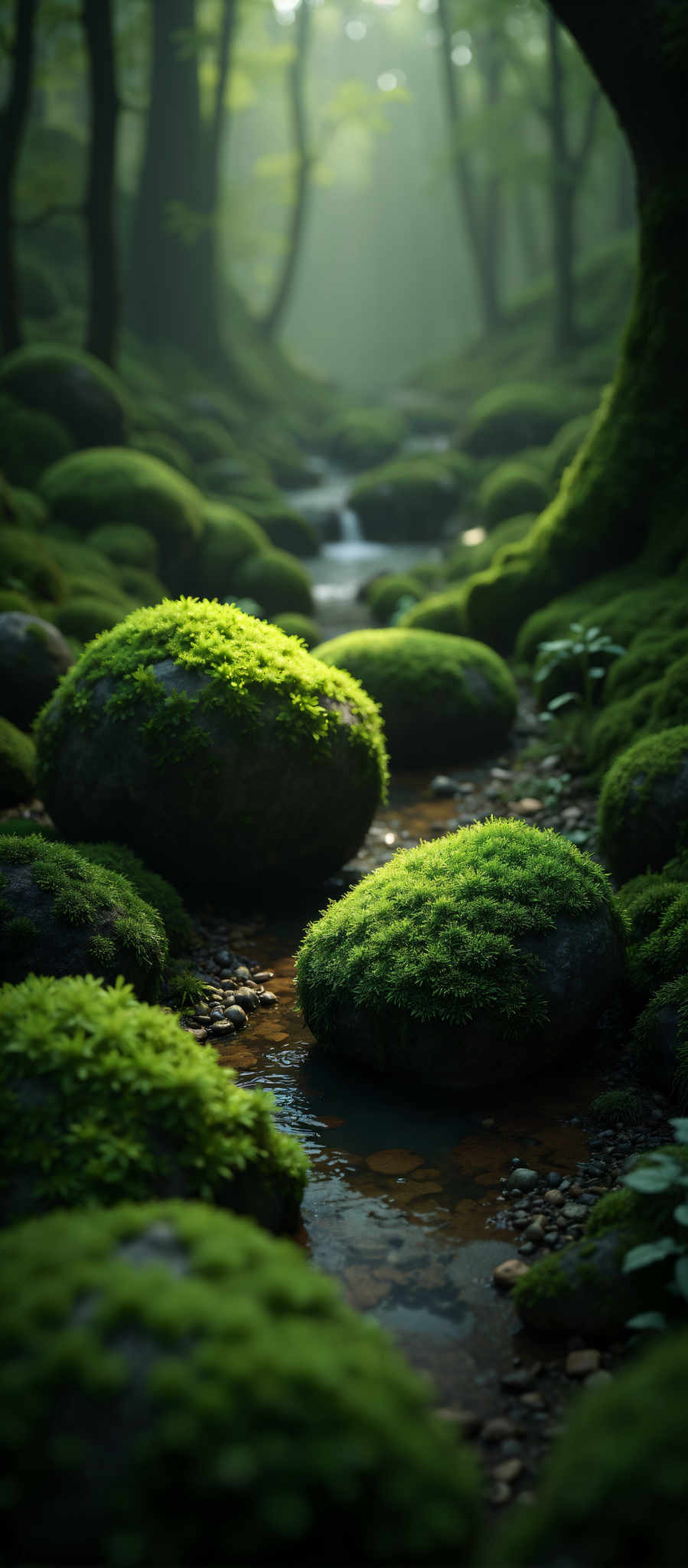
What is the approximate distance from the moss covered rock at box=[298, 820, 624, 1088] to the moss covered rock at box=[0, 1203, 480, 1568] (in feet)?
8.34

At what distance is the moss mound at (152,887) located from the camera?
6242mm

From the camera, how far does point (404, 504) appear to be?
882 inches

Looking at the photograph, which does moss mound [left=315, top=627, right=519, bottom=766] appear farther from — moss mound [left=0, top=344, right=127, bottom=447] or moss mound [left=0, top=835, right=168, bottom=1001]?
moss mound [left=0, top=344, right=127, bottom=447]

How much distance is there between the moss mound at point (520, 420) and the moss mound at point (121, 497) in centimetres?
1167

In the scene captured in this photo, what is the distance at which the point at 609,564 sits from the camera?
11016mm

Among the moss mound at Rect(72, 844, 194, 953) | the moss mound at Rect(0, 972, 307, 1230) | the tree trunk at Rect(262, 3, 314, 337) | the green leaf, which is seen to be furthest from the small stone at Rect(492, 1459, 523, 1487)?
the tree trunk at Rect(262, 3, 314, 337)

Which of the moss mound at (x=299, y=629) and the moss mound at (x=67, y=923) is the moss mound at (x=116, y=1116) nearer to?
the moss mound at (x=67, y=923)

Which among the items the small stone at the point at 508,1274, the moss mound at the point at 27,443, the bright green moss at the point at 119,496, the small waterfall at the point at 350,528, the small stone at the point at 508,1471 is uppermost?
the moss mound at the point at 27,443

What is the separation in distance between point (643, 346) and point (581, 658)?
3.28m

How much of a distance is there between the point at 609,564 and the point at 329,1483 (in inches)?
395

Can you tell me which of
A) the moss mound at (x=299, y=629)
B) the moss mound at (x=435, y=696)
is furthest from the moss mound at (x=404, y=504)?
the moss mound at (x=435, y=696)

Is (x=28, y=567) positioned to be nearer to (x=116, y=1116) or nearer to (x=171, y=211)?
(x=116, y=1116)

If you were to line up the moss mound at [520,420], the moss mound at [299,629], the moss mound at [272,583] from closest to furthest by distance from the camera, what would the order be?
the moss mound at [299,629] → the moss mound at [272,583] → the moss mound at [520,420]

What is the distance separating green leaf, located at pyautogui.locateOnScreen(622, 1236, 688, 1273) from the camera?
3297 mm
